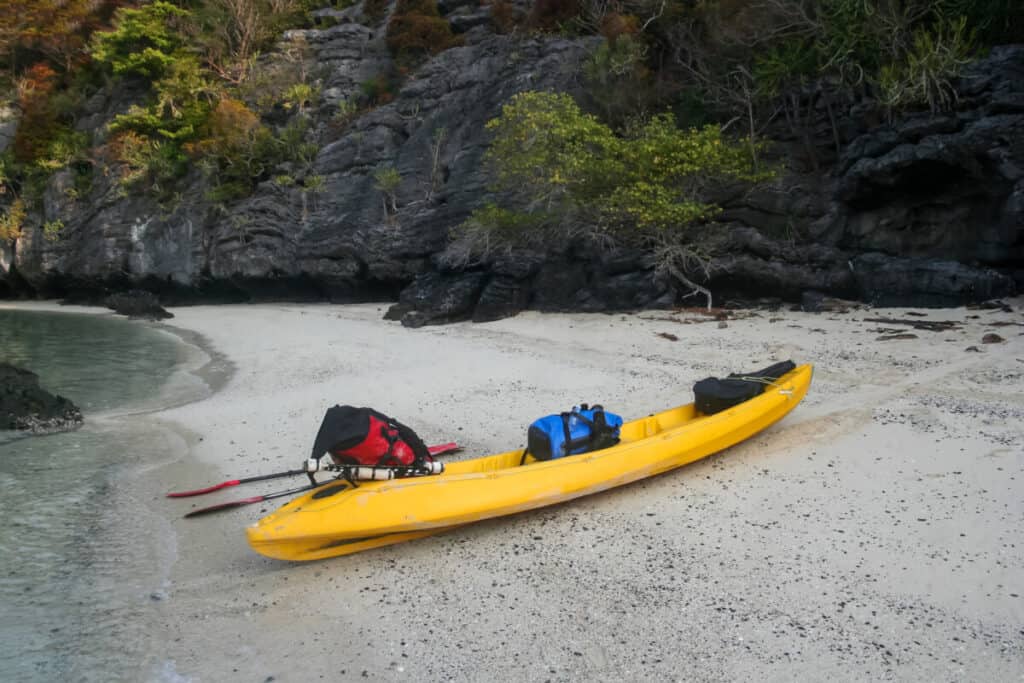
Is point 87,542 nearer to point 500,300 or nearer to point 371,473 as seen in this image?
point 371,473

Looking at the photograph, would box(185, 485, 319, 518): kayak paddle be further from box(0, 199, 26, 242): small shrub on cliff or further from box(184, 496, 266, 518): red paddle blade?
box(0, 199, 26, 242): small shrub on cliff

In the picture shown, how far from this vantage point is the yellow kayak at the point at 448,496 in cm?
378

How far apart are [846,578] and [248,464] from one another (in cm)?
497

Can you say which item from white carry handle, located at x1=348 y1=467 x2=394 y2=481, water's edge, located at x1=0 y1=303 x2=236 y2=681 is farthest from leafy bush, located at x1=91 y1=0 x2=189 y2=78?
white carry handle, located at x1=348 y1=467 x2=394 y2=481

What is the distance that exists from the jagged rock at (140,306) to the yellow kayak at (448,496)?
62.8 feet

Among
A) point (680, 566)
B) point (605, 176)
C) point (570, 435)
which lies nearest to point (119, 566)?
point (570, 435)

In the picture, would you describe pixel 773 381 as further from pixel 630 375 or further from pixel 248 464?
pixel 248 464

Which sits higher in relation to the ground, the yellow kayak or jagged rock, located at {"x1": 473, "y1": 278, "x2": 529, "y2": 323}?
jagged rock, located at {"x1": 473, "y1": 278, "x2": 529, "y2": 323}

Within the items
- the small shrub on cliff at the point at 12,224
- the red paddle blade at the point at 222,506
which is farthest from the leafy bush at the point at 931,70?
the small shrub on cliff at the point at 12,224

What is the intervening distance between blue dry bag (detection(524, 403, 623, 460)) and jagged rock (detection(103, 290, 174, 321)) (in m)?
19.2

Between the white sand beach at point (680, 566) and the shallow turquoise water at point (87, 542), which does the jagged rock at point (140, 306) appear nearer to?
the shallow turquoise water at point (87, 542)

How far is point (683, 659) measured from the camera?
9.61 ft

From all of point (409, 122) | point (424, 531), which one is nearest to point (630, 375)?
point (424, 531)

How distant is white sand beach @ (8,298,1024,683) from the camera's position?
2980mm
